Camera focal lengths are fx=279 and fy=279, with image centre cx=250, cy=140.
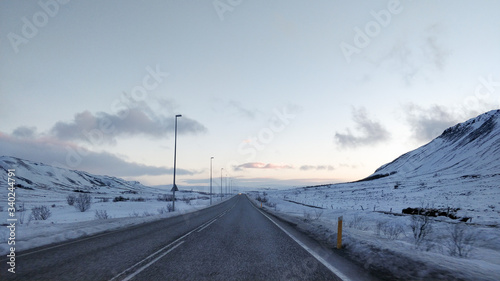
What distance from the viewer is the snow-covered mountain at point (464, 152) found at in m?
93.9

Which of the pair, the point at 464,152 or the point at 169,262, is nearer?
the point at 169,262

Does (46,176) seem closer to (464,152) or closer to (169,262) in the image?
(169,262)

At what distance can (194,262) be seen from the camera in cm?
663

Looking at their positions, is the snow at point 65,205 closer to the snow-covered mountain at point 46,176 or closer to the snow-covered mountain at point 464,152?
the snow-covered mountain at point 46,176

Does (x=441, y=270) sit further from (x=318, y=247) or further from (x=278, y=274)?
(x=318, y=247)

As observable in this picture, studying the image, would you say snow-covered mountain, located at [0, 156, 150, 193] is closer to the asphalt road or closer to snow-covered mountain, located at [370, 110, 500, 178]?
the asphalt road

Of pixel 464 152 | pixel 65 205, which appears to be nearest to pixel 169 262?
pixel 65 205

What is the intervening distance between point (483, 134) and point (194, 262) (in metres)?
165

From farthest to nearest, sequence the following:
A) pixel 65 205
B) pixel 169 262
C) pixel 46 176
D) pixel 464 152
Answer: pixel 46 176
pixel 464 152
pixel 65 205
pixel 169 262

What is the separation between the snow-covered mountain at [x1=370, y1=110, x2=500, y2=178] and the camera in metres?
93.9

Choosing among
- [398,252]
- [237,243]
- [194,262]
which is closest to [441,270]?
[398,252]

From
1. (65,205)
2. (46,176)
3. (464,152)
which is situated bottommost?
Result: (65,205)

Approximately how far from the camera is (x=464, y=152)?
12125 centimetres

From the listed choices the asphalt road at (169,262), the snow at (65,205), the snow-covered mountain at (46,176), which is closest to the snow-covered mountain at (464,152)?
the snow at (65,205)
